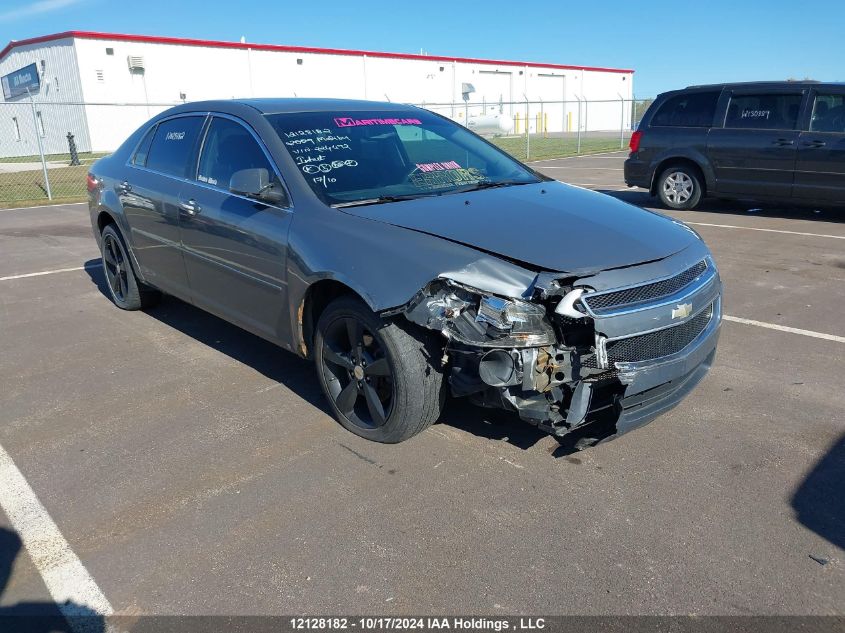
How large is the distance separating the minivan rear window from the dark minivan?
14mm

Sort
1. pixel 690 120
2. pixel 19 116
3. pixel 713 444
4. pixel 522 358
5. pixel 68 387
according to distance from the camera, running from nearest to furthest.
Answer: pixel 522 358
pixel 713 444
pixel 68 387
pixel 690 120
pixel 19 116

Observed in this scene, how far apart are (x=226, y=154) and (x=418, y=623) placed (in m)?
3.15

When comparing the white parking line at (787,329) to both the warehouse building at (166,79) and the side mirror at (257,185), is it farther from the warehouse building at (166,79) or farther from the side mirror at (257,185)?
the warehouse building at (166,79)

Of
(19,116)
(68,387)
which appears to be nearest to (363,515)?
(68,387)

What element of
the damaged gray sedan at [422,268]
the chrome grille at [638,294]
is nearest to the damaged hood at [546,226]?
the damaged gray sedan at [422,268]

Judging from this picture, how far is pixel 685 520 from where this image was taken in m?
2.91

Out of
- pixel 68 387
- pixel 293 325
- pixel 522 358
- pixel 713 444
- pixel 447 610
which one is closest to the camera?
pixel 447 610

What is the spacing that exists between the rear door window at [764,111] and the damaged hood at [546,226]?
276 inches

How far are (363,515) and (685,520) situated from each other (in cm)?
139

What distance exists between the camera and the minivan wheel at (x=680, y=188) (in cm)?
1049

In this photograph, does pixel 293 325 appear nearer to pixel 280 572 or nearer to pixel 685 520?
pixel 280 572

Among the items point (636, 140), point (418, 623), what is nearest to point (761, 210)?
point (636, 140)

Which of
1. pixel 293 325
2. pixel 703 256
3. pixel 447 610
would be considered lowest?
pixel 447 610

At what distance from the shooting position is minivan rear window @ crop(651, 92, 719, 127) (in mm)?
10148
